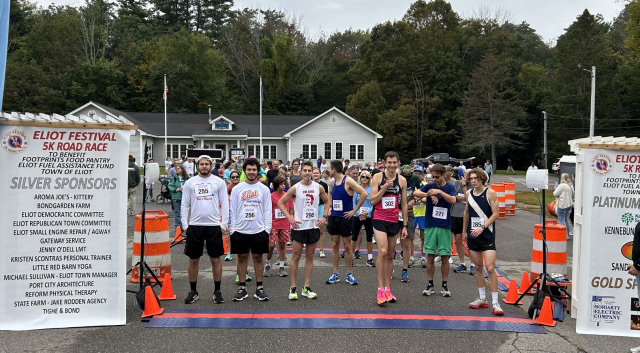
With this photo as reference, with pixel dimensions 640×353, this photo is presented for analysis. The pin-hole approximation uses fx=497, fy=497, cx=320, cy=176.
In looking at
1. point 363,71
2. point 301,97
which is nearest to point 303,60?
point 301,97

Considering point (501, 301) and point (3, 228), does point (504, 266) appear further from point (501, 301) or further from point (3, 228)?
point (3, 228)

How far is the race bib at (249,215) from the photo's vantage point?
23.4 ft

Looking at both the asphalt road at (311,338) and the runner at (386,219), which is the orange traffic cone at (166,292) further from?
the runner at (386,219)

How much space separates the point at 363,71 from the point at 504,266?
5611 cm

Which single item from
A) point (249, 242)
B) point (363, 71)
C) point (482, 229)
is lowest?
point (249, 242)

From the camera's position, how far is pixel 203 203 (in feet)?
23.0

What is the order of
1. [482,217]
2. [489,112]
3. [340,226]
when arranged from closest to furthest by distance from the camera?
[482,217] → [340,226] → [489,112]

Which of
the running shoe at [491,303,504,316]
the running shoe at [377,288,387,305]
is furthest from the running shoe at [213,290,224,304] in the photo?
the running shoe at [491,303,504,316]

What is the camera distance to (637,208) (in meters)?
6.23

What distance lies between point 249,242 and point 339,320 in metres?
1.73

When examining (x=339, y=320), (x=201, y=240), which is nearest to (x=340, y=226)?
(x=339, y=320)

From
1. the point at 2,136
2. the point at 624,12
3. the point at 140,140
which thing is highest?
the point at 624,12

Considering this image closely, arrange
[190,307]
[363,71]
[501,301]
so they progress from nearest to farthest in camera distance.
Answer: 1. [190,307]
2. [501,301]
3. [363,71]

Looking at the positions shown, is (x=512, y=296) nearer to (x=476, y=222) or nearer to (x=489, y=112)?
(x=476, y=222)
